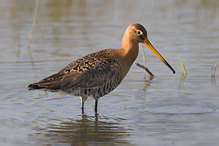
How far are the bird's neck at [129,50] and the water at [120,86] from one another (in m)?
0.78

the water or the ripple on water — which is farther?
the ripple on water

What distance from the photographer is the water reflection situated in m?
6.12

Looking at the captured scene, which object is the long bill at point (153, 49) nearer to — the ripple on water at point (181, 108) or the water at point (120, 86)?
the water at point (120, 86)

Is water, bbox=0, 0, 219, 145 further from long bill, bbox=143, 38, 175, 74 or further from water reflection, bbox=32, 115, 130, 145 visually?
long bill, bbox=143, 38, 175, 74

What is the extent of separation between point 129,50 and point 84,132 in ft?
6.15

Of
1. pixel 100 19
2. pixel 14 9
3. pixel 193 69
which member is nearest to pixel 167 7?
pixel 100 19

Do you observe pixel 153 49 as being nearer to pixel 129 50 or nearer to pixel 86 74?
pixel 129 50

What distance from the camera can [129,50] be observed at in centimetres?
782

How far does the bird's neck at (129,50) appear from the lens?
7.77 metres

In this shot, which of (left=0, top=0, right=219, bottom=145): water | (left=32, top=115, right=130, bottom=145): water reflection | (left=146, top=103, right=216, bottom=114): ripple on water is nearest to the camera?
(left=32, top=115, right=130, bottom=145): water reflection

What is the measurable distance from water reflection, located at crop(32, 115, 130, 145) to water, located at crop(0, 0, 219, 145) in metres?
0.01

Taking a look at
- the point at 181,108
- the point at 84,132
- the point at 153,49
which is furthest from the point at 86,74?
the point at 181,108

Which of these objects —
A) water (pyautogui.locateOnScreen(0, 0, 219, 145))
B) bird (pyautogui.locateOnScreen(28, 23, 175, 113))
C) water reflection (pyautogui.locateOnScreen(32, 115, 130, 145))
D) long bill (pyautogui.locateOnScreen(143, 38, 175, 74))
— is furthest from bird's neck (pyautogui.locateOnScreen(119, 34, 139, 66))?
water reflection (pyautogui.locateOnScreen(32, 115, 130, 145))

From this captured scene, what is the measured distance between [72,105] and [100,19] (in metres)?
8.11
